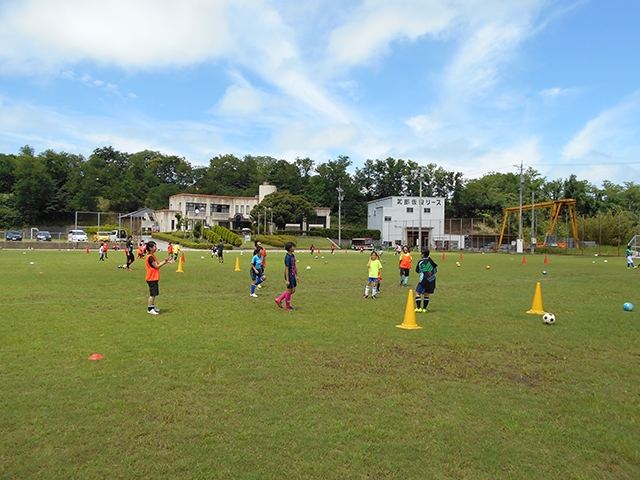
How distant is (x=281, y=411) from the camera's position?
16.9 feet

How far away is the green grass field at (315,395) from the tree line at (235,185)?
8326 cm

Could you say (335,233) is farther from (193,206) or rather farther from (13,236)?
(13,236)

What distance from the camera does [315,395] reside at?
18.7 ft

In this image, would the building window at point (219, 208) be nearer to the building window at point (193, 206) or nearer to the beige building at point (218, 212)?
the beige building at point (218, 212)

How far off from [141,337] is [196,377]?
2.76 m

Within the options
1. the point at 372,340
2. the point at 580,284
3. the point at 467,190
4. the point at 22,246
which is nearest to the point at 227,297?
the point at 372,340

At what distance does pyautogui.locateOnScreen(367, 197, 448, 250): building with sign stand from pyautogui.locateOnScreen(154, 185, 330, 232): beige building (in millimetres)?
11225

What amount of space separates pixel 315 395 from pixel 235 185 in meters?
110

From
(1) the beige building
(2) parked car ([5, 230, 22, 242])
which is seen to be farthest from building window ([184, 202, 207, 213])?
(2) parked car ([5, 230, 22, 242])

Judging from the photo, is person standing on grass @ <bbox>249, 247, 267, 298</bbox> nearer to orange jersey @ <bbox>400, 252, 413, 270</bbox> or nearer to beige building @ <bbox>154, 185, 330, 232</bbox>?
orange jersey @ <bbox>400, 252, 413, 270</bbox>

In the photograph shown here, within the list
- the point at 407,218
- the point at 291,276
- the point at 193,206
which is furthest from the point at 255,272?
the point at 193,206

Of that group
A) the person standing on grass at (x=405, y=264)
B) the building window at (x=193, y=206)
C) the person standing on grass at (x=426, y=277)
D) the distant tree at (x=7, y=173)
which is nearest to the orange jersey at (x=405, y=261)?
the person standing on grass at (x=405, y=264)

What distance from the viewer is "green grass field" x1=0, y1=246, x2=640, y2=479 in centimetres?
410

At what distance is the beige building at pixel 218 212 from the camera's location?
8469cm
